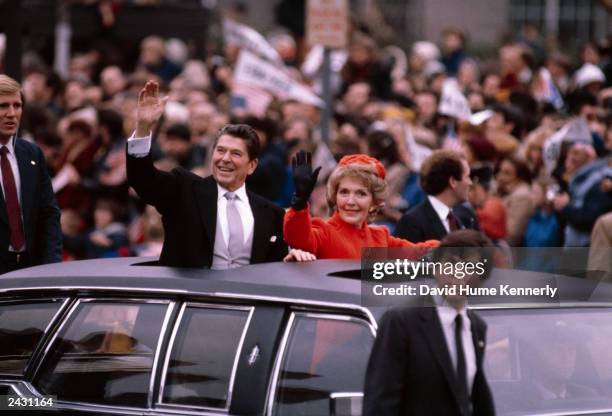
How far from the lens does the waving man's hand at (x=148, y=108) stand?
846 cm

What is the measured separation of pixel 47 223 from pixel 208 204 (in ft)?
5.25

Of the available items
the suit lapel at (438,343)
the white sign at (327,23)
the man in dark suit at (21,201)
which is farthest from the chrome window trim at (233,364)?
the white sign at (327,23)

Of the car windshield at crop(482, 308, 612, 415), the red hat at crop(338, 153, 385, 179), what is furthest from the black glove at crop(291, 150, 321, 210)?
the car windshield at crop(482, 308, 612, 415)

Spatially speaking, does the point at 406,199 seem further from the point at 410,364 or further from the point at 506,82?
the point at 410,364

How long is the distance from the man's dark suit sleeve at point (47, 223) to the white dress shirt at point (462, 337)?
3746 mm

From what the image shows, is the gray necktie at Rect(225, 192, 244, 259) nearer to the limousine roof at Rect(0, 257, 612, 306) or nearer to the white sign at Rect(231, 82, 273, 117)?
the limousine roof at Rect(0, 257, 612, 306)

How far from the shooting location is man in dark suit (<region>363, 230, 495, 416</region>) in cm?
625

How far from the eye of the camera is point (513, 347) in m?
6.69

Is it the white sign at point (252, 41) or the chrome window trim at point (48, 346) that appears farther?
the white sign at point (252, 41)

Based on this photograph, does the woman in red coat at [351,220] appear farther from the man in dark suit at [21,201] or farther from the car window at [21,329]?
the man in dark suit at [21,201]

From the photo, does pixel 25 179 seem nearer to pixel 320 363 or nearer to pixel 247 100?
pixel 320 363

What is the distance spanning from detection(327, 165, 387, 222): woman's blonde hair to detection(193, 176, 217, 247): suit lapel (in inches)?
24.1

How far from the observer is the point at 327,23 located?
51.0 feet

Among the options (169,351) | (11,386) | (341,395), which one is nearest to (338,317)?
(341,395)
